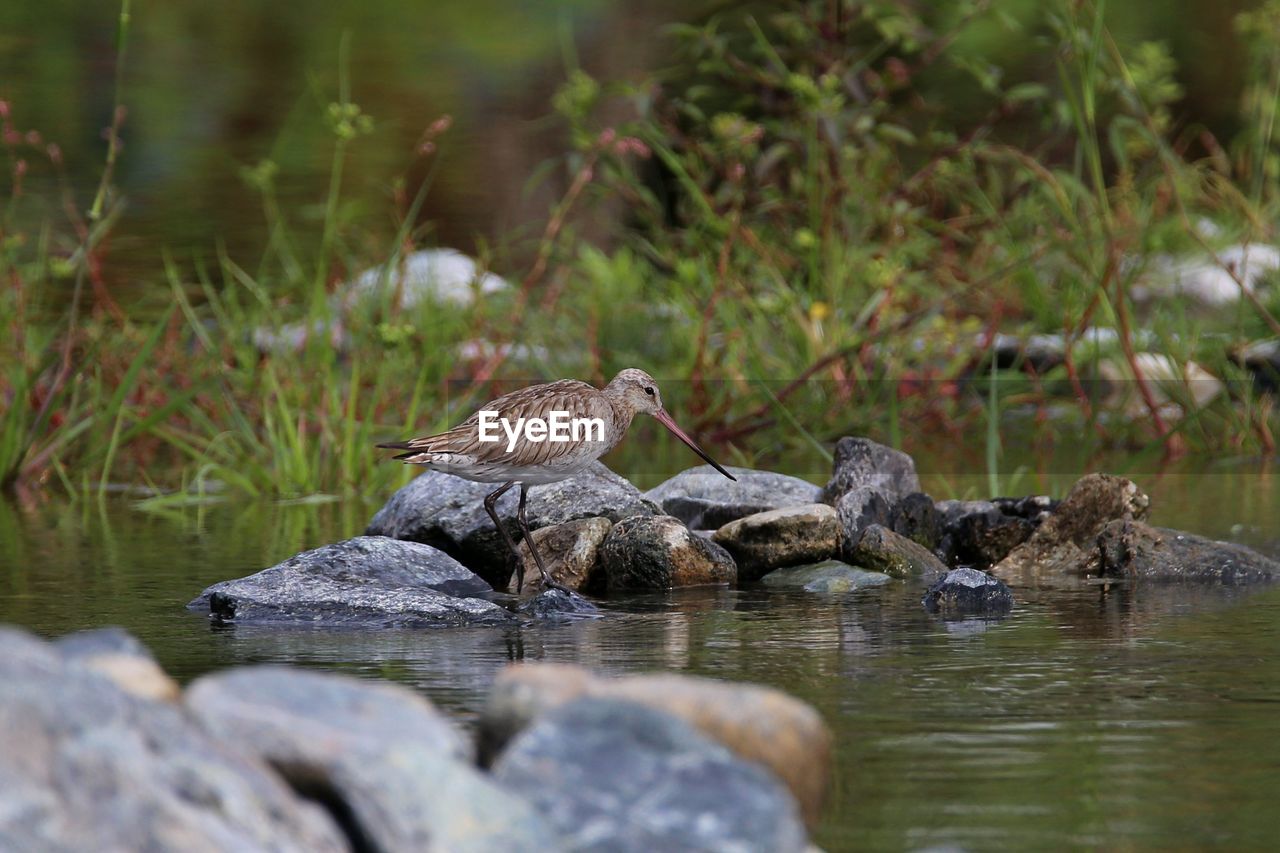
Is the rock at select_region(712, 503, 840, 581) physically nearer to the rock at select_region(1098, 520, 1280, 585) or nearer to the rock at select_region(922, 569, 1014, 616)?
the rock at select_region(922, 569, 1014, 616)

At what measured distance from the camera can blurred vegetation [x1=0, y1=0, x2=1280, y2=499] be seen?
9.14m

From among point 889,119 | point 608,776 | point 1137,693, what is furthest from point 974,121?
point 608,776

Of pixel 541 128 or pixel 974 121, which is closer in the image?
pixel 541 128

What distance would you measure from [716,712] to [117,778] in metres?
1.01

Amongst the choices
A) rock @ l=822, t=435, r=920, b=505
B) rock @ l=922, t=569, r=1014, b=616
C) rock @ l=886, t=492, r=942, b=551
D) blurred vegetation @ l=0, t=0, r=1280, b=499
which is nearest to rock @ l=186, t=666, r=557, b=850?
rock @ l=922, t=569, r=1014, b=616

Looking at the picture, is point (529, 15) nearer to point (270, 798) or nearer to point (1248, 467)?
point (1248, 467)

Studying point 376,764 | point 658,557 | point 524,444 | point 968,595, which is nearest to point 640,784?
point 376,764

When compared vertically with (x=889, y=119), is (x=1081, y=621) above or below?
below

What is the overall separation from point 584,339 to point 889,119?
321 cm

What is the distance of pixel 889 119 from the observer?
1316cm

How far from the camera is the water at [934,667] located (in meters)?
3.38

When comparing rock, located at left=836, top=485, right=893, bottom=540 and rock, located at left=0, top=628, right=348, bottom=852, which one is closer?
rock, located at left=0, top=628, right=348, bottom=852

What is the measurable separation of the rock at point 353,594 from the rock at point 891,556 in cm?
140

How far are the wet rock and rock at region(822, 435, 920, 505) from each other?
427cm
